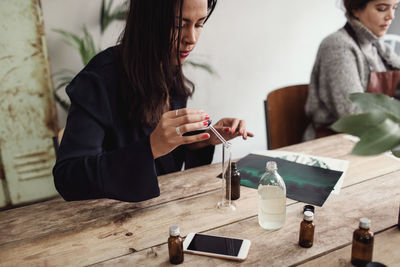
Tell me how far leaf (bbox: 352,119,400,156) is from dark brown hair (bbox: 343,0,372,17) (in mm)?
1612

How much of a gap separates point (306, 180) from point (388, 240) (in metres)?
0.35

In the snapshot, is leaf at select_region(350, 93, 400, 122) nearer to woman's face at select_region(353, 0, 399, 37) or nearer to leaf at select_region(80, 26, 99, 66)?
woman's face at select_region(353, 0, 399, 37)

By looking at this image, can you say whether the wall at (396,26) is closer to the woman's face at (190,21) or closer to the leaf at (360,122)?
the woman's face at (190,21)

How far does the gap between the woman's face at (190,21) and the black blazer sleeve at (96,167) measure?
373 mm

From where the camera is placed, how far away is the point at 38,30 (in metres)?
1.96

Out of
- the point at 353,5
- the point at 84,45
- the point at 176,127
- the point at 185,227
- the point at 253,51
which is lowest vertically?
the point at 185,227

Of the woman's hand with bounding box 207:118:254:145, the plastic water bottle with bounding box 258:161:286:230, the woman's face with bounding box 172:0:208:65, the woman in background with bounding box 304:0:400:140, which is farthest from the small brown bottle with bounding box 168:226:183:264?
the woman in background with bounding box 304:0:400:140

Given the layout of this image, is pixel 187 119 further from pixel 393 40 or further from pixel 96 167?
pixel 393 40

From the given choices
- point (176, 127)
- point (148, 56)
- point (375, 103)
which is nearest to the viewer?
point (375, 103)

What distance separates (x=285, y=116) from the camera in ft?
6.15

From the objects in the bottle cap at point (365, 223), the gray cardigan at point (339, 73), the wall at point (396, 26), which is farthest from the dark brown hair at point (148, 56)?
the wall at point (396, 26)

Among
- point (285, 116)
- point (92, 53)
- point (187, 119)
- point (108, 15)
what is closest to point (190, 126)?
point (187, 119)

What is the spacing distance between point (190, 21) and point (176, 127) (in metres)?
0.41

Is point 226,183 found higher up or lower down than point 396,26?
lower down
